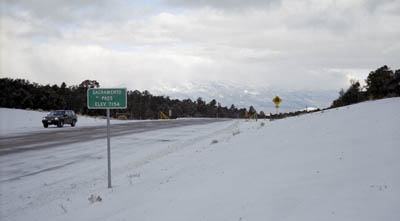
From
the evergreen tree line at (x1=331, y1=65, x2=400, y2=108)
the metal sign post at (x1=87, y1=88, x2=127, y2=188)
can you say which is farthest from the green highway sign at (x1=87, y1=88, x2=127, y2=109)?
the evergreen tree line at (x1=331, y1=65, x2=400, y2=108)

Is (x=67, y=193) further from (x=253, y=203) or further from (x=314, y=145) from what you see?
(x=314, y=145)

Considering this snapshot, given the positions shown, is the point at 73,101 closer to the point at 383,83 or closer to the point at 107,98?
the point at 383,83

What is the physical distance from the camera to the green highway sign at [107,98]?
7586mm

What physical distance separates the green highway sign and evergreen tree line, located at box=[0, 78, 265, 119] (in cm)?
4388

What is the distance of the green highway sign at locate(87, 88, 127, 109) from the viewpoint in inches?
299

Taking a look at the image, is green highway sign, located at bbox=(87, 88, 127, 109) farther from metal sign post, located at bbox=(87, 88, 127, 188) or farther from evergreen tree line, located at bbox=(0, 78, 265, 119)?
evergreen tree line, located at bbox=(0, 78, 265, 119)

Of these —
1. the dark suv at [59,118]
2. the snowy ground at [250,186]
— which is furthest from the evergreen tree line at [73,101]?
the snowy ground at [250,186]

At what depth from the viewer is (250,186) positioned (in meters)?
5.61

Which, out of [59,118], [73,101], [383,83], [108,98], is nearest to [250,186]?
[108,98]

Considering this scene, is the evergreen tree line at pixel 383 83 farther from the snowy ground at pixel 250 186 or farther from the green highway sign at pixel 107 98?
the green highway sign at pixel 107 98

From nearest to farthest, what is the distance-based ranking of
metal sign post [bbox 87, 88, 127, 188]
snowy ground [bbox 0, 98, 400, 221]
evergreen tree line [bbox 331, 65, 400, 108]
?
1. snowy ground [bbox 0, 98, 400, 221]
2. metal sign post [bbox 87, 88, 127, 188]
3. evergreen tree line [bbox 331, 65, 400, 108]

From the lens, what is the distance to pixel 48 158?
12500 millimetres

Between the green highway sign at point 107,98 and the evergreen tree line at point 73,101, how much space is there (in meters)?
43.9

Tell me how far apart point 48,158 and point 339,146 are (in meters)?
10.7
